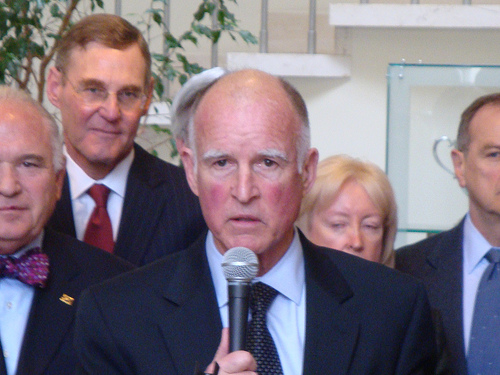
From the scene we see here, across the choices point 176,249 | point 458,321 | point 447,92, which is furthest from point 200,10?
point 458,321

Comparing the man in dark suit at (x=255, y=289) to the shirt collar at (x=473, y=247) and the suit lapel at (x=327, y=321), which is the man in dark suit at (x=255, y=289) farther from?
the shirt collar at (x=473, y=247)

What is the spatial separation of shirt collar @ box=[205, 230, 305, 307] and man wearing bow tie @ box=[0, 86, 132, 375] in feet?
1.48

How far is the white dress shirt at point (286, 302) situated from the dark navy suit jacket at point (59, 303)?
44 cm

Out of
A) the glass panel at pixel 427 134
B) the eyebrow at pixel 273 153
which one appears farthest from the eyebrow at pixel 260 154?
the glass panel at pixel 427 134

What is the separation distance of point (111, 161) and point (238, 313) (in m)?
1.25

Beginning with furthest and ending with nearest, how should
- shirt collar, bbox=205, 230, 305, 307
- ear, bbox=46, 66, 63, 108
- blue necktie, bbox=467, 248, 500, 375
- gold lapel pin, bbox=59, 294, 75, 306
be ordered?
ear, bbox=46, 66, 63, 108
blue necktie, bbox=467, 248, 500, 375
gold lapel pin, bbox=59, 294, 75, 306
shirt collar, bbox=205, 230, 305, 307

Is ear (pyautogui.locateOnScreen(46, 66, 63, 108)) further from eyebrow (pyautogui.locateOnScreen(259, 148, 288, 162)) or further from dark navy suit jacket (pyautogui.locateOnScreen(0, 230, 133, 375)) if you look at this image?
eyebrow (pyautogui.locateOnScreen(259, 148, 288, 162))

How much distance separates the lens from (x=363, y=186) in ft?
9.30

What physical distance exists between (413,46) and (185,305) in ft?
8.95

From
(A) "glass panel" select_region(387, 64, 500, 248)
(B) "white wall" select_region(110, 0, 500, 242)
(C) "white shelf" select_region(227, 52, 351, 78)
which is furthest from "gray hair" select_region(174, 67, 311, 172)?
(B) "white wall" select_region(110, 0, 500, 242)

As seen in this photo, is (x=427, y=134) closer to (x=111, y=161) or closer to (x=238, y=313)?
(x=111, y=161)

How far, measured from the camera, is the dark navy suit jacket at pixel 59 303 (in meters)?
2.09

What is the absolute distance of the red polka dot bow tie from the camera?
2.15 metres

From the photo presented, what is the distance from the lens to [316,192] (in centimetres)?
282
